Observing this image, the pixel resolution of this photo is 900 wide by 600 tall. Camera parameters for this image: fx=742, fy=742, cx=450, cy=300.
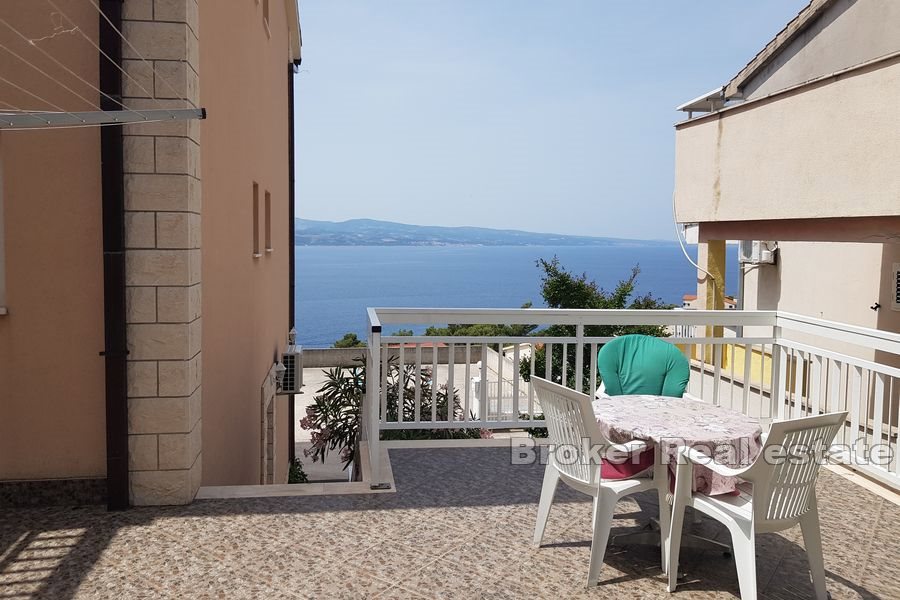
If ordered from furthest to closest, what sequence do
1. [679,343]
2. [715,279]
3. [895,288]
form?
[715,279]
[895,288]
[679,343]

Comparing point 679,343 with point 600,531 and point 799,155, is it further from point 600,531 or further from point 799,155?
point 799,155

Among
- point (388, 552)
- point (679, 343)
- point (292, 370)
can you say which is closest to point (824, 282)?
point (679, 343)

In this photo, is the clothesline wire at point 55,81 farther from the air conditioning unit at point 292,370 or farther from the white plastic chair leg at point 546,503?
the air conditioning unit at point 292,370

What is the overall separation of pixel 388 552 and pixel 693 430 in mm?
1544

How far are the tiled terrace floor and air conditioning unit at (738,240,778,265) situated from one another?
7365 millimetres

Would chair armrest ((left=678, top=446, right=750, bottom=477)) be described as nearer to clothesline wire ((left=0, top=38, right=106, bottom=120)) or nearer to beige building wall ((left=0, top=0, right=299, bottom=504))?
beige building wall ((left=0, top=0, right=299, bottom=504))

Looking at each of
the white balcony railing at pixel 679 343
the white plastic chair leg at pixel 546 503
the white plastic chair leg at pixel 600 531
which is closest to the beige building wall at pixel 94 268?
the white balcony railing at pixel 679 343

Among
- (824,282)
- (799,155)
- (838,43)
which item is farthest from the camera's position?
(824,282)

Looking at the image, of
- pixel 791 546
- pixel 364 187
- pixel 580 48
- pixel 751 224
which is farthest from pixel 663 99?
pixel 791 546

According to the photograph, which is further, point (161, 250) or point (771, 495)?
point (161, 250)

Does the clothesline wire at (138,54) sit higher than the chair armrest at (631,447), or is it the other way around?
the clothesline wire at (138,54)

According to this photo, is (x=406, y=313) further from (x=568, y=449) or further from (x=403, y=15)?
(x=403, y=15)

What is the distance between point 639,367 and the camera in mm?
4465

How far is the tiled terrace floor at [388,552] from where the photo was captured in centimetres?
317
